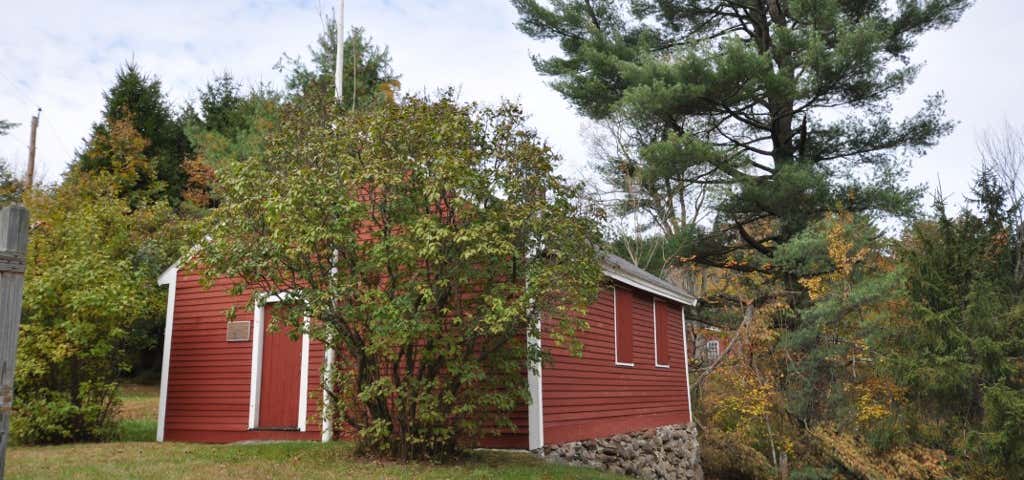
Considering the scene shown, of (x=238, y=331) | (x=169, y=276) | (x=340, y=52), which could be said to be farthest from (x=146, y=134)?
(x=340, y=52)

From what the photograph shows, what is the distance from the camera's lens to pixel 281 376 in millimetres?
11977

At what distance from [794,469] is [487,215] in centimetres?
1314

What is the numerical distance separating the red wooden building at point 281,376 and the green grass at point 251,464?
0.77m

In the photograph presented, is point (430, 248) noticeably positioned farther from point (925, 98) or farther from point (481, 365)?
point (925, 98)

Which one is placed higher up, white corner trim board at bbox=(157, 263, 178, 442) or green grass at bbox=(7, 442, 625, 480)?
white corner trim board at bbox=(157, 263, 178, 442)

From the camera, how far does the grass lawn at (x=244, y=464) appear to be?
27.7 feet

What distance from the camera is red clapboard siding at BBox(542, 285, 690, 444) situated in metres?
11.2

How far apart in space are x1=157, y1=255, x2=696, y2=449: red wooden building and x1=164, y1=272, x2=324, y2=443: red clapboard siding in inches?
0.6

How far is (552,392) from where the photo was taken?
10938 millimetres

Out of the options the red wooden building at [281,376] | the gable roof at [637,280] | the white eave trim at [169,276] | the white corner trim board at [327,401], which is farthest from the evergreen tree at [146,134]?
the gable roof at [637,280]

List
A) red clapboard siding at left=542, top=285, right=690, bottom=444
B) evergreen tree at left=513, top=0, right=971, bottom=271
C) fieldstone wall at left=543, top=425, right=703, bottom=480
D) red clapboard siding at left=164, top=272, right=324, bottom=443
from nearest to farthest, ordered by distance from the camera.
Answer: red clapboard siding at left=542, top=285, right=690, bottom=444 < fieldstone wall at left=543, top=425, right=703, bottom=480 < red clapboard siding at left=164, top=272, right=324, bottom=443 < evergreen tree at left=513, top=0, right=971, bottom=271

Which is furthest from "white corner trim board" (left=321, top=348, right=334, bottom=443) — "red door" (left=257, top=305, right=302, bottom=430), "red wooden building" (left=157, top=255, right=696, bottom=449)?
"red door" (left=257, top=305, right=302, bottom=430)

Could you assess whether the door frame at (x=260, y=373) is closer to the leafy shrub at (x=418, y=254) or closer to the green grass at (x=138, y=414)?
the leafy shrub at (x=418, y=254)

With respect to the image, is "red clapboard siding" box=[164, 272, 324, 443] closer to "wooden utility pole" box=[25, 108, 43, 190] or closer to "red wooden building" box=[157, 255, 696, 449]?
"red wooden building" box=[157, 255, 696, 449]
